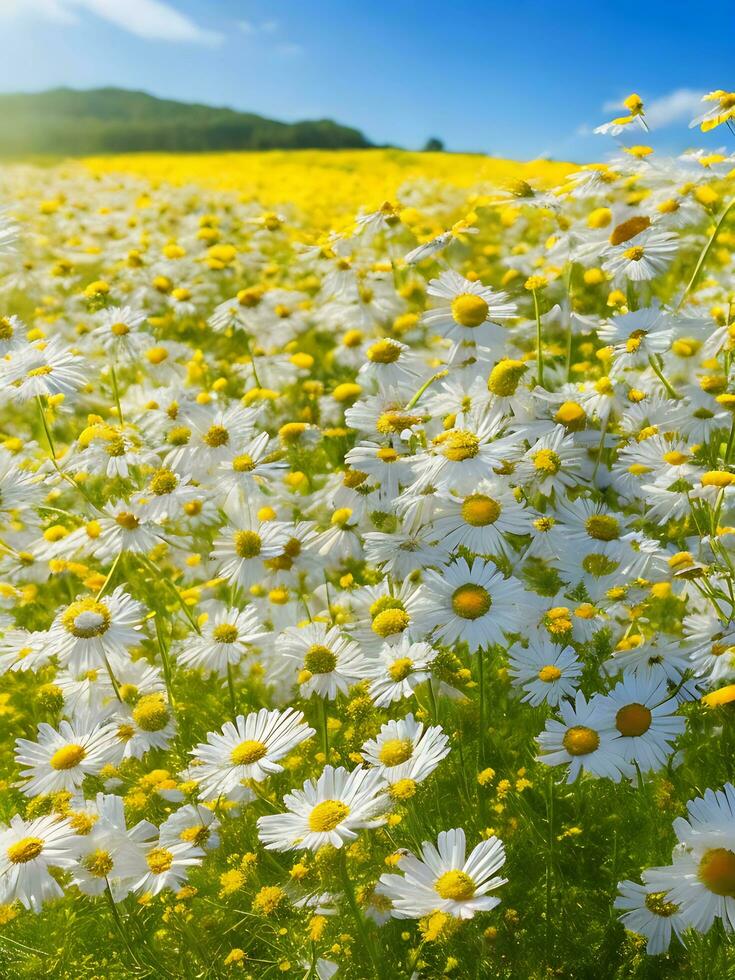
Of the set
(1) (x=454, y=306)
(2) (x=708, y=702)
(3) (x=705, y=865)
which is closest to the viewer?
(3) (x=705, y=865)

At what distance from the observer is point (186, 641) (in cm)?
259

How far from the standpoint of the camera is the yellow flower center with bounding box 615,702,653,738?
1.95 meters

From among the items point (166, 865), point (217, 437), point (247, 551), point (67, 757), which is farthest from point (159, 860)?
point (217, 437)

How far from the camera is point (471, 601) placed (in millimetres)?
2033

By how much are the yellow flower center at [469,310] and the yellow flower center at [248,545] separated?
87 cm

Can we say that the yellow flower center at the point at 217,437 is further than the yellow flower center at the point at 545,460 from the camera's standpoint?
Yes

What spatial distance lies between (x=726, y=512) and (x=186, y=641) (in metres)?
1.62

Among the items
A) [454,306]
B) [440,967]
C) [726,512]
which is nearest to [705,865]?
[440,967]

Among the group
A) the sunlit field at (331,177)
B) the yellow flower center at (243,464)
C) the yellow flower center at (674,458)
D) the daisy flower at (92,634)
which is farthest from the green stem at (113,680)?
the sunlit field at (331,177)

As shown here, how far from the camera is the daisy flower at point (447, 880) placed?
1.59 metres

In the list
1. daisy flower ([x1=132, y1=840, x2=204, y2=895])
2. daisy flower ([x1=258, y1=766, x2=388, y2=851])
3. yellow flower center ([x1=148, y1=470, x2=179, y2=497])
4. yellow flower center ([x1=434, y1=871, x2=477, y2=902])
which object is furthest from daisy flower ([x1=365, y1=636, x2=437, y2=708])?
yellow flower center ([x1=148, y1=470, x2=179, y2=497])

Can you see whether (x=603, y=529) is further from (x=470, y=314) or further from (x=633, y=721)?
(x=470, y=314)

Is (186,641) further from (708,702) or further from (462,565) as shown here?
(708,702)

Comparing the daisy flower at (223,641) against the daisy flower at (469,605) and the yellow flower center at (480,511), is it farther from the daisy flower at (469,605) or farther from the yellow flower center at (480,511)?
the yellow flower center at (480,511)
